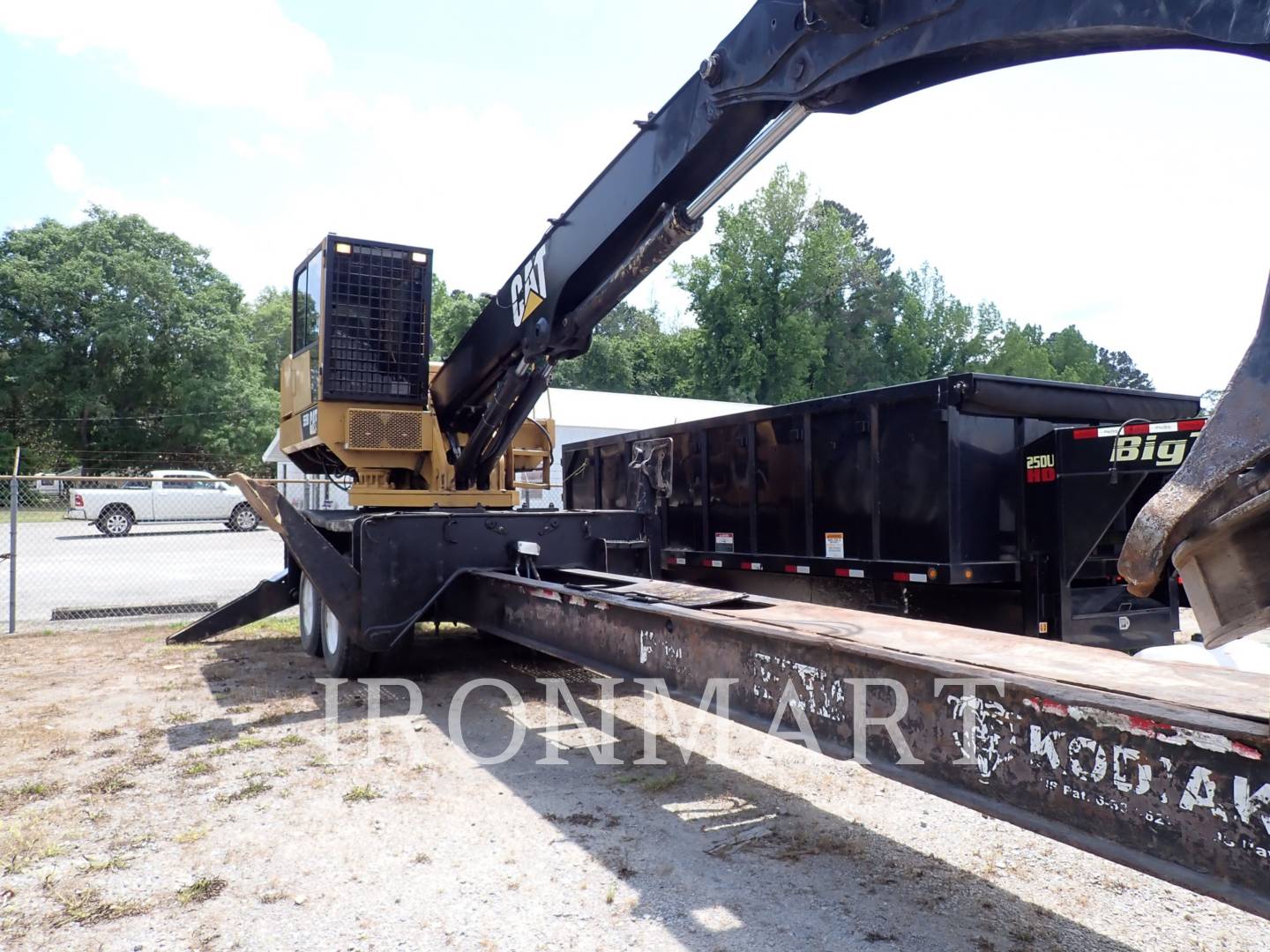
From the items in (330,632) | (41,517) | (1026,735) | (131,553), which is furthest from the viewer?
(41,517)

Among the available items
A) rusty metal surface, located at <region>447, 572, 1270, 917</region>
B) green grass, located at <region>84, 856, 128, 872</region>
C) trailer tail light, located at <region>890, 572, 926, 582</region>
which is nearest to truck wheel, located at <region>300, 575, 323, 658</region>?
green grass, located at <region>84, 856, 128, 872</region>

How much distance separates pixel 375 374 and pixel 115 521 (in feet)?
68.6

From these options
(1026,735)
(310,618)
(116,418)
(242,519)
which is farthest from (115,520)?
(1026,735)

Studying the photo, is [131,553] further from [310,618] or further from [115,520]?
[310,618]

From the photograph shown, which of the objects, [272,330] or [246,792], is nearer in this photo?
[246,792]

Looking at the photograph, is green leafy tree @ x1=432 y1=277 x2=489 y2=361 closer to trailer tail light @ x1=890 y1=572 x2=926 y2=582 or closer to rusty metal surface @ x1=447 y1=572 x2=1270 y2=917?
trailer tail light @ x1=890 y1=572 x2=926 y2=582

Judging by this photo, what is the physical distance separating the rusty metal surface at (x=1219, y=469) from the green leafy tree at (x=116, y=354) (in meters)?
48.9

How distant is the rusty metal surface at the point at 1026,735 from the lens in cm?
208

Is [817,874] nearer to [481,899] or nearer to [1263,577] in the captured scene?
[481,899]

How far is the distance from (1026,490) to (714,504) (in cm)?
320

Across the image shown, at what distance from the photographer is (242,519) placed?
26.6 metres

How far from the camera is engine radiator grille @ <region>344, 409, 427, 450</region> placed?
24.6 feet

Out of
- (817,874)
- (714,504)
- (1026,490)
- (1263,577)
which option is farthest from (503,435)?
(1263,577)

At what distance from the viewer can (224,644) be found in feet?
30.0
